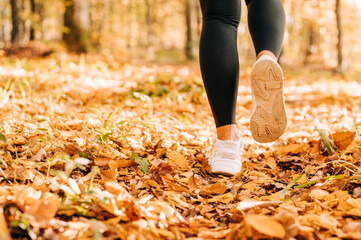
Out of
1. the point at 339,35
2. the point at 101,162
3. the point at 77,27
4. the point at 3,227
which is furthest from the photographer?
the point at 339,35

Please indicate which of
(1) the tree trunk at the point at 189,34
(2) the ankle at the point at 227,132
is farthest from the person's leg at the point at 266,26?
(1) the tree trunk at the point at 189,34

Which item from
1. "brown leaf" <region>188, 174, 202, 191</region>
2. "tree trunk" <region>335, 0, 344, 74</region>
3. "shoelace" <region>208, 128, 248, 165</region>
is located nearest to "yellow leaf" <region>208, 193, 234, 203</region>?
"brown leaf" <region>188, 174, 202, 191</region>

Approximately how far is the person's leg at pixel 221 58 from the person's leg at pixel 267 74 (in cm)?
11

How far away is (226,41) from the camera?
59.0 inches

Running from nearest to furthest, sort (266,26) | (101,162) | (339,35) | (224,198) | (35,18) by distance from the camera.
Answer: (224,198) → (101,162) → (266,26) → (35,18) → (339,35)

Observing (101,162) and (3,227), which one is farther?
(101,162)

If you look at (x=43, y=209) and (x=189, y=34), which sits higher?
(x=189, y=34)

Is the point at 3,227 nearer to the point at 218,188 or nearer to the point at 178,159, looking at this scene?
the point at 218,188

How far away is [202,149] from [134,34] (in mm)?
31553

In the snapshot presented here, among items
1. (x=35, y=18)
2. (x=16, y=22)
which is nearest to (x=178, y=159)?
(x=35, y=18)

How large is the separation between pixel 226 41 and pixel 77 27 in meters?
5.50

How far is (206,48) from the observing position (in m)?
1.51

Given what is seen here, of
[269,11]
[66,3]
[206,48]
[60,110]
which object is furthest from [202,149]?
[66,3]

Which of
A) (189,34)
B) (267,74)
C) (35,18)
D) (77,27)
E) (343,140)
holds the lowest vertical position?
(343,140)
